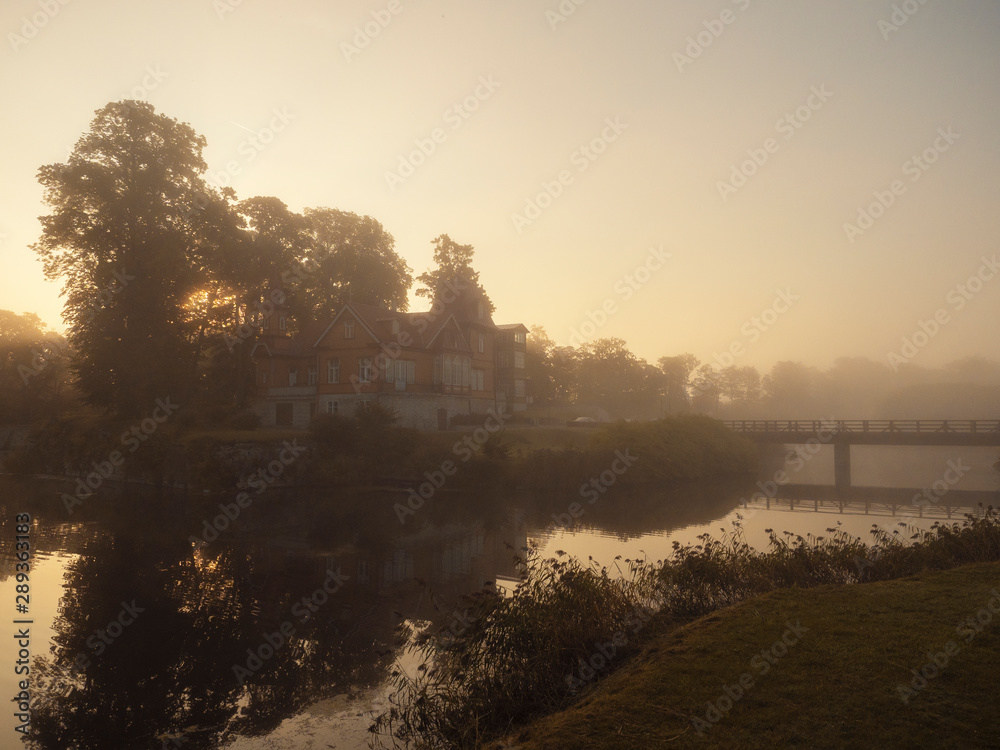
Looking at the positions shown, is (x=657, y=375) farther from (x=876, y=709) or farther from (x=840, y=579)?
(x=876, y=709)

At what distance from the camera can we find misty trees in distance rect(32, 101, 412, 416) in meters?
40.9

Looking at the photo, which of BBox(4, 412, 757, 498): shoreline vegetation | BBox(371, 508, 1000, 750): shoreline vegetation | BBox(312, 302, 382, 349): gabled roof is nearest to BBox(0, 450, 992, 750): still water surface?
BBox(371, 508, 1000, 750): shoreline vegetation

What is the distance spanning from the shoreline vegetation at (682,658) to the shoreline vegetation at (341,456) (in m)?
25.7

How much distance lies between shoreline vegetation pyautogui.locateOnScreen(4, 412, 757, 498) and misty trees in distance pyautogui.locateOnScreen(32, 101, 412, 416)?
11.0ft

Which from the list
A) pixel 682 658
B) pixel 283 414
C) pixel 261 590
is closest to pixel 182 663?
pixel 261 590

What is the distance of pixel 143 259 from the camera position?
41.1m

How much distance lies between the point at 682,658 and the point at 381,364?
1550 inches

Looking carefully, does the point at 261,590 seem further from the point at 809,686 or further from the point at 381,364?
the point at 381,364

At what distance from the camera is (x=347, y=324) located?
159 ft

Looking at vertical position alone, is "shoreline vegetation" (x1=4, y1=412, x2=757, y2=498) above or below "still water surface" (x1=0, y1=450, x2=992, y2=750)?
above

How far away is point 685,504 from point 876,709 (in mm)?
28629

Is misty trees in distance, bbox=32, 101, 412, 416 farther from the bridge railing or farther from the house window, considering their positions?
the bridge railing

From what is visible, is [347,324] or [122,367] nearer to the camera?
[122,367]

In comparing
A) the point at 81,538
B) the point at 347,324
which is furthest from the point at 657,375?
the point at 81,538
